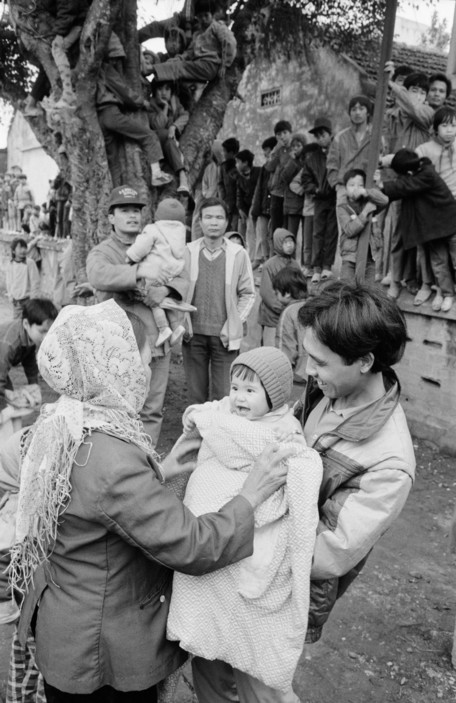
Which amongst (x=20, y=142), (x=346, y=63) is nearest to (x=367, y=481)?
(x=346, y=63)

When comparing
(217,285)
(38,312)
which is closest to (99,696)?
(38,312)

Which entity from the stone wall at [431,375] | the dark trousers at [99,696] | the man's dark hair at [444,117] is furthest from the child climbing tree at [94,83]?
the dark trousers at [99,696]

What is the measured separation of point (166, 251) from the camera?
453 centimetres

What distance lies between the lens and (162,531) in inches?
62.3

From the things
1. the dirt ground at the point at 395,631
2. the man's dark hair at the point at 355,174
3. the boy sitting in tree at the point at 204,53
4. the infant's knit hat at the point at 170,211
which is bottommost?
the dirt ground at the point at 395,631

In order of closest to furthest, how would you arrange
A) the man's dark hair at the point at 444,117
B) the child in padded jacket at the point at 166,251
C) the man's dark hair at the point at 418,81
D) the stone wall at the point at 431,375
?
the child in padded jacket at the point at 166,251 → the stone wall at the point at 431,375 → the man's dark hair at the point at 444,117 → the man's dark hair at the point at 418,81

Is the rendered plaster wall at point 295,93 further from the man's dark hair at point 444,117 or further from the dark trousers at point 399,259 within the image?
the dark trousers at point 399,259

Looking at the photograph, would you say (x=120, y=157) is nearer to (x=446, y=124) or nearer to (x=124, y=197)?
(x=124, y=197)

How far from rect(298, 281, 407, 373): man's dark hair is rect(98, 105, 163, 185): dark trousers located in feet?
19.7

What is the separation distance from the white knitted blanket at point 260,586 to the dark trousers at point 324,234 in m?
6.80

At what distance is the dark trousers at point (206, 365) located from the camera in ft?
17.1

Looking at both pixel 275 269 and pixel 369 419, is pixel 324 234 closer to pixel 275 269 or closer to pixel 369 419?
pixel 275 269

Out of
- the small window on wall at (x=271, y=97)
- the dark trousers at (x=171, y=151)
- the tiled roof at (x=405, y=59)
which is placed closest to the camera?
the dark trousers at (x=171, y=151)

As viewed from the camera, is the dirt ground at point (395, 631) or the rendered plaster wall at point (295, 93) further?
the rendered plaster wall at point (295, 93)
